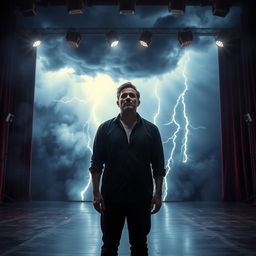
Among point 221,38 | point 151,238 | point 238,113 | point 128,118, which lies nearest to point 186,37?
point 221,38

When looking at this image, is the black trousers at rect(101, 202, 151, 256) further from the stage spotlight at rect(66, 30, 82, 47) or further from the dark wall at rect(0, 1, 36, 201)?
the dark wall at rect(0, 1, 36, 201)

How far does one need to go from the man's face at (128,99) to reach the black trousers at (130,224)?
1.28ft

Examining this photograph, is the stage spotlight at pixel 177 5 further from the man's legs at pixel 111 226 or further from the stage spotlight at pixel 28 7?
the man's legs at pixel 111 226

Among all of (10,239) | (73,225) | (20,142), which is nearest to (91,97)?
(20,142)

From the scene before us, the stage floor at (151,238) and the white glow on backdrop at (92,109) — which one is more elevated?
the white glow on backdrop at (92,109)

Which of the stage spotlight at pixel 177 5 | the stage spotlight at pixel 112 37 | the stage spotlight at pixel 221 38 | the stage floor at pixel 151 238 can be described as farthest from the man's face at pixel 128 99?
the stage spotlight at pixel 221 38

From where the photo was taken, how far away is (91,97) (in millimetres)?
6773

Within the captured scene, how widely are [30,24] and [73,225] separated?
5.24 meters

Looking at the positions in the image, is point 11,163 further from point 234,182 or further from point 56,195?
point 234,182

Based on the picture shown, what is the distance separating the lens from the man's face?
1371mm

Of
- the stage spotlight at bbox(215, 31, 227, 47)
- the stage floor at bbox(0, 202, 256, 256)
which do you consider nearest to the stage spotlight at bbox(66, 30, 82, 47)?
the stage spotlight at bbox(215, 31, 227, 47)

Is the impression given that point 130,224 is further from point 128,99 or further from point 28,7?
point 28,7

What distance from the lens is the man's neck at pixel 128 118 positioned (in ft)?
4.54

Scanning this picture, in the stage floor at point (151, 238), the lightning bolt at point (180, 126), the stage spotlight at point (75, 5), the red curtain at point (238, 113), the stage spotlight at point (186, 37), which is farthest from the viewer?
the lightning bolt at point (180, 126)
